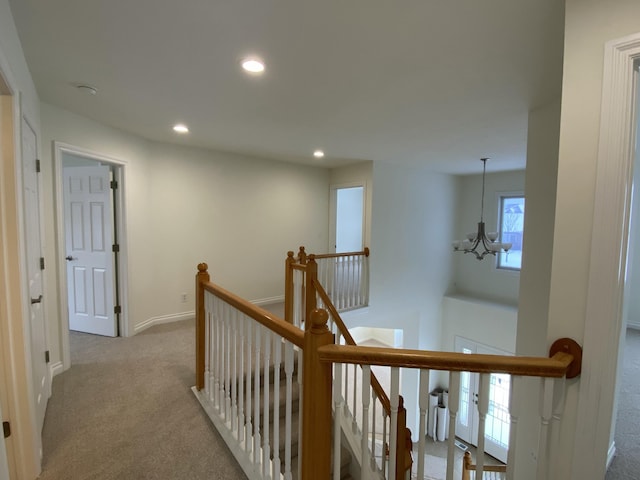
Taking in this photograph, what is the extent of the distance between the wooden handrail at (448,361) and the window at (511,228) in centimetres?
539

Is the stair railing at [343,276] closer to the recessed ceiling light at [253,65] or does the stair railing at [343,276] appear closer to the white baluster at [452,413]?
the recessed ceiling light at [253,65]

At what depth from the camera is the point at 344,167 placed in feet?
17.9

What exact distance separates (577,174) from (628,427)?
169cm

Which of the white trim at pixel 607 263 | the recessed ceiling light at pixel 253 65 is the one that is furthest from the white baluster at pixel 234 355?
the white trim at pixel 607 263

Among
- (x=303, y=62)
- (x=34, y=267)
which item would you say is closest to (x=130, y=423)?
(x=34, y=267)

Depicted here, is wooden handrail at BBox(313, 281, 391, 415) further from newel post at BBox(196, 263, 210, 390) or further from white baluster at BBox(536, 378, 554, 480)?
newel post at BBox(196, 263, 210, 390)

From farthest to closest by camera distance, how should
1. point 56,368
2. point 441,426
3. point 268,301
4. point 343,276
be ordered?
point 441,426 → point 268,301 → point 343,276 → point 56,368

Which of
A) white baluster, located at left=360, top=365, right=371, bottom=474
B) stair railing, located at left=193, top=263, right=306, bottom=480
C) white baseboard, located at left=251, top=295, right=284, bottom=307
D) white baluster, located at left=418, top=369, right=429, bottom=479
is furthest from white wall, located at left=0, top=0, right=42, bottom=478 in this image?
white baseboard, located at left=251, top=295, right=284, bottom=307

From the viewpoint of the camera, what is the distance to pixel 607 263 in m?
1.10

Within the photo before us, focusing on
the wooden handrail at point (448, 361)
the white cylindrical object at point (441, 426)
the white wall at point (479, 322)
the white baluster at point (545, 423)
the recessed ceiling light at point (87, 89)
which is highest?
the recessed ceiling light at point (87, 89)

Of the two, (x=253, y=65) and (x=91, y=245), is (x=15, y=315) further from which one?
(x=91, y=245)

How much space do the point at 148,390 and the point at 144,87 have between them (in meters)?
2.43

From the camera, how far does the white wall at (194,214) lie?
3.15 m

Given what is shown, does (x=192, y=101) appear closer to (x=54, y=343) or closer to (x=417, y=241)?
(x=54, y=343)
